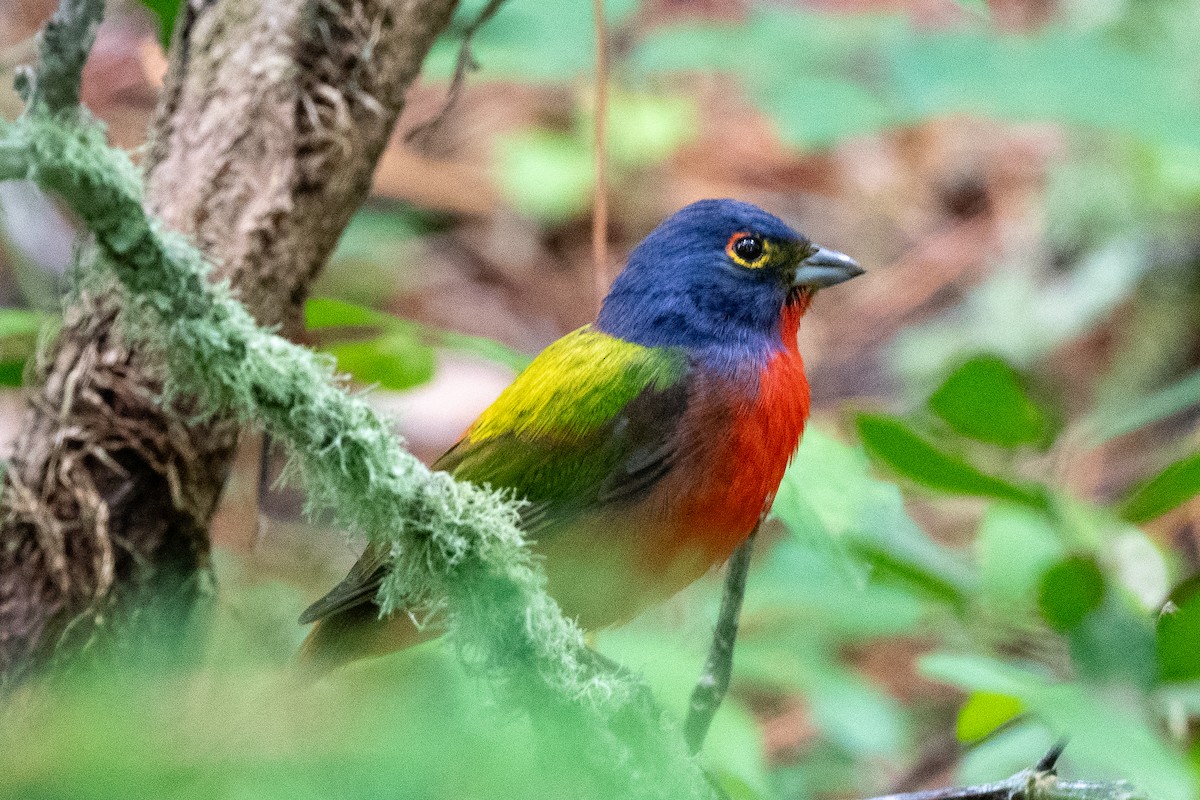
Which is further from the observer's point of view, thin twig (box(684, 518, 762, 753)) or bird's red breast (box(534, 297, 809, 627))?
bird's red breast (box(534, 297, 809, 627))

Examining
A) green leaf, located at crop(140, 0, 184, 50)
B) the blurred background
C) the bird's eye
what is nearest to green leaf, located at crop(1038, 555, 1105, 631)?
the blurred background

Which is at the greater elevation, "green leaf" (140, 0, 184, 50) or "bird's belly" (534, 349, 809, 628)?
"green leaf" (140, 0, 184, 50)

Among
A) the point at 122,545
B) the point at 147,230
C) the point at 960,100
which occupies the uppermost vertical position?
the point at 147,230

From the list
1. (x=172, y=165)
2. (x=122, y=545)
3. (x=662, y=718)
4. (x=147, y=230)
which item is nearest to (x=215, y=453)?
(x=122, y=545)

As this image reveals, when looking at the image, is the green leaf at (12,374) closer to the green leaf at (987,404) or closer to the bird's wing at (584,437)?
the bird's wing at (584,437)

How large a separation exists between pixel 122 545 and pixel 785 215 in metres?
5.96

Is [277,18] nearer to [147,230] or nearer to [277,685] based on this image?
[147,230]

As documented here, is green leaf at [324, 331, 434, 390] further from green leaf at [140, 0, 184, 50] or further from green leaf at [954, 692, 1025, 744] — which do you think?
green leaf at [954, 692, 1025, 744]

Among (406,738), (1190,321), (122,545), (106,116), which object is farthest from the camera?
(106,116)

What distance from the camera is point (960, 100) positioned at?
608 centimetres

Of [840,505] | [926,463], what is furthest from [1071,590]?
[840,505]

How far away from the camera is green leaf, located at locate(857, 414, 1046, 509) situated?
9.39 feet

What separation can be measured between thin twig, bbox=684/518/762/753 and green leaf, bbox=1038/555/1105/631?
0.79 m

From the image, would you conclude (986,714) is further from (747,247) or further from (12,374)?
(12,374)
